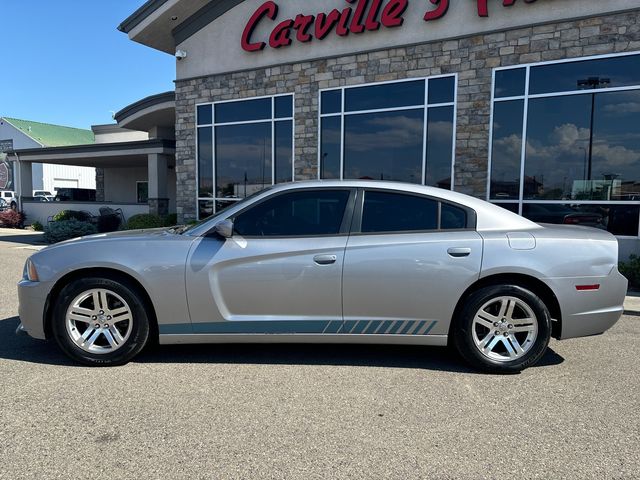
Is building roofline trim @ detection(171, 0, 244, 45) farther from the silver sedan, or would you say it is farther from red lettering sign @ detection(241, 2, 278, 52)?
the silver sedan

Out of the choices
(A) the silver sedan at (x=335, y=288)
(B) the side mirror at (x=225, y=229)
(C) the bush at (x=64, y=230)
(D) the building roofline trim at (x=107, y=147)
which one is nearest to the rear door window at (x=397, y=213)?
(A) the silver sedan at (x=335, y=288)

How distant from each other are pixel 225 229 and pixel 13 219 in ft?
66.0

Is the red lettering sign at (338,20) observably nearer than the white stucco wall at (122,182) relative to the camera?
Yes

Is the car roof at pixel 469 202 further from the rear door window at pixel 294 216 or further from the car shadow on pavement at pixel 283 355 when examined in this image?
the car shadow on pavement at pixel 283 355

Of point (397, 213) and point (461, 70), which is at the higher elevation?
point (461, 70)

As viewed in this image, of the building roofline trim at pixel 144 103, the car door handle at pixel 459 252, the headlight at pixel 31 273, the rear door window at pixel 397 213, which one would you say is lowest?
the headlight at pixel 31 273

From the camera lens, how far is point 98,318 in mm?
3949

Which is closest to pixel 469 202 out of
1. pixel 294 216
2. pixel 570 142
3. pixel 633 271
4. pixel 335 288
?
pixel 335 288

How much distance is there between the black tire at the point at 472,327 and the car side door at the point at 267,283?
106 cm

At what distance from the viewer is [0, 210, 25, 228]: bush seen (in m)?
19.7

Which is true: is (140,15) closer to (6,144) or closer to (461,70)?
(461,70)

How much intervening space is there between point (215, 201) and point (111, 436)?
10.9m

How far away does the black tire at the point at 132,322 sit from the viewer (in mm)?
3891

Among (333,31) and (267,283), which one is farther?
(333,31)
